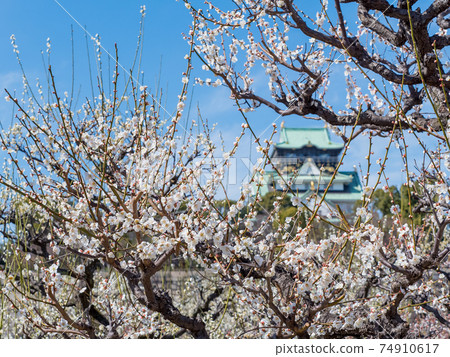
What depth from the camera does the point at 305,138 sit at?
112 ft

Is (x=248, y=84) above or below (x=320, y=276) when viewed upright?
above

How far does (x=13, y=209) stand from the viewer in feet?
17.6

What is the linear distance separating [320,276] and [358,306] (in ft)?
2.78

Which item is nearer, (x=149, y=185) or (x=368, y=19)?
(x=149, y=185)

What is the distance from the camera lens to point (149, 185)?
7.62ft

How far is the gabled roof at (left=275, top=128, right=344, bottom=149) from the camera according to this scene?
1296 inches

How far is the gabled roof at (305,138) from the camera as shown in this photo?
108 ft
